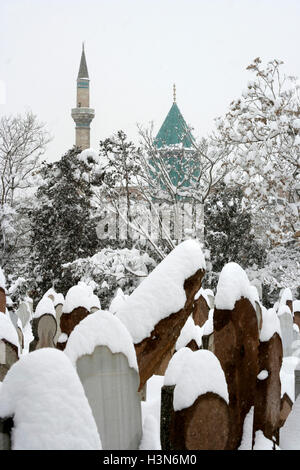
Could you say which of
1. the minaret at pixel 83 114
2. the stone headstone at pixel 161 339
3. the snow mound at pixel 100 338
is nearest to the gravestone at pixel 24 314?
the stone headstone at pixel 161 339

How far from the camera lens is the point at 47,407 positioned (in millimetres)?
1307

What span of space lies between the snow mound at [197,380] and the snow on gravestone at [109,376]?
223 millimetres

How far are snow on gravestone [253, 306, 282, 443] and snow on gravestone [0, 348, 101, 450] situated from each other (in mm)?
1898

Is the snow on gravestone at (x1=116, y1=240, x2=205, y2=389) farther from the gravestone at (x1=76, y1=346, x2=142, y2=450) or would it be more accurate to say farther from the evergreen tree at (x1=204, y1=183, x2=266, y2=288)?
the evergreen tree at (x1=204, y1=183, x2=266, y2=288)

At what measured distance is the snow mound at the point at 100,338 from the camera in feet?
6.82

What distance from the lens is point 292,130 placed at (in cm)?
1228

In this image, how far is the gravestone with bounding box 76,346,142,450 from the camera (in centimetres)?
204

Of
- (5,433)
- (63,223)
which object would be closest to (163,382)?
(5,433)

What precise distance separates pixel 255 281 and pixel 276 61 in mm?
5306

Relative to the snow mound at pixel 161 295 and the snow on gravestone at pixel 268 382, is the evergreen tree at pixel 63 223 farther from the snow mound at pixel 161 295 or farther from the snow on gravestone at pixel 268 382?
the snow on gravestone at pixel 268 382

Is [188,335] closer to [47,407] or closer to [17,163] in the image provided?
[47,407]

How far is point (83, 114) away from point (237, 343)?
39287 mm

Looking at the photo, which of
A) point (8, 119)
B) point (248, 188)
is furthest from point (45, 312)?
point (8, 119)

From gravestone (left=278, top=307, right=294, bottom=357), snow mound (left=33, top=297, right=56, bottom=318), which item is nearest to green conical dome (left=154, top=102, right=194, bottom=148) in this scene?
gravestone (left=278, top=307, right=294, bottom=357)
